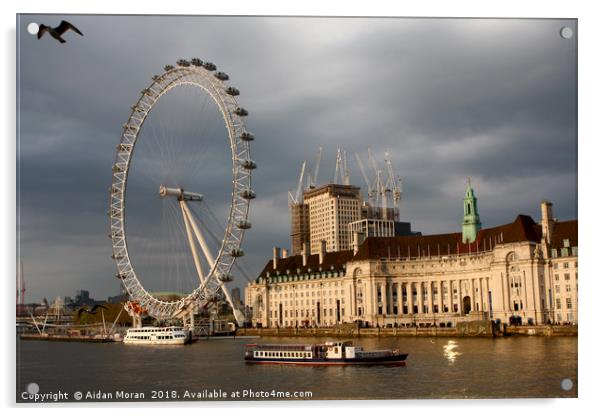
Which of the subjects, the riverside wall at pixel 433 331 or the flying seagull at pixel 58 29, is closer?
the flying seagull at pixel 58 29

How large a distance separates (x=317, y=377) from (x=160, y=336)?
41264 millimetres

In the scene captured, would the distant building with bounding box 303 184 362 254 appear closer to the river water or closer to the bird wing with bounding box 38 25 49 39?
the river water

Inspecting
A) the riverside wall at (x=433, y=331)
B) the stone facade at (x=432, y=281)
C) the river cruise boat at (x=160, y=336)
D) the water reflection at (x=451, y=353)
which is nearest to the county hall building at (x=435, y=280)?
the stone facade at (x=432, y=281)

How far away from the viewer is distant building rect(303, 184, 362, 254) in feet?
502

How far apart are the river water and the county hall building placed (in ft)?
83.3

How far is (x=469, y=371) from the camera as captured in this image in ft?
116

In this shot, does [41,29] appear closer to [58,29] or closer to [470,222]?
[58,29]

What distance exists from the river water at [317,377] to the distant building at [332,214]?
101336 mm

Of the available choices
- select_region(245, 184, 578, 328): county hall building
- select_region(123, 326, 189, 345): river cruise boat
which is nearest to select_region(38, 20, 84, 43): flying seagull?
select_region(123, 326, 189, 345): river cruise boat

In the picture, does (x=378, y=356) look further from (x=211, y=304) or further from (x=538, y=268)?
(x=538, y=268)

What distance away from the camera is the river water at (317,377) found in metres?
24.4

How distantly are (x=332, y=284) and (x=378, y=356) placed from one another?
5555 cm

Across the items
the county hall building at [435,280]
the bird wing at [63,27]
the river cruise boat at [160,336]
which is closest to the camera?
the bird wing at [63,27]

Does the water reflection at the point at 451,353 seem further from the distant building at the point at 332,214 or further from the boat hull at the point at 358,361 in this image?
the distant building at the point at 332,214
